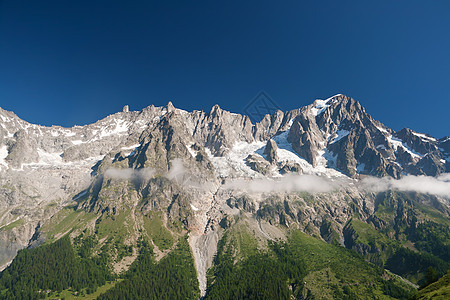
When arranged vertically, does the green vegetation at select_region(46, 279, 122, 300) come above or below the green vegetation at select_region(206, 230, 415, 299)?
above

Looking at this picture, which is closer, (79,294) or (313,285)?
(313,285)

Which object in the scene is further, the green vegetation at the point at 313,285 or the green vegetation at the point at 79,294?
the green vegetation at the point at 79,294

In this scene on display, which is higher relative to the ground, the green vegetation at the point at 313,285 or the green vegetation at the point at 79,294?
the green vegetation at the point at 79,294

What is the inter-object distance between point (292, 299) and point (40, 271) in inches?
8114

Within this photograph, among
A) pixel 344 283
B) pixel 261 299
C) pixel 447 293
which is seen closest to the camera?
pixel 447 293

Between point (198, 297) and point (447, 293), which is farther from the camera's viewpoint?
point (198, 297)

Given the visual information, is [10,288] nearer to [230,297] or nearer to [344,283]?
[230,297]

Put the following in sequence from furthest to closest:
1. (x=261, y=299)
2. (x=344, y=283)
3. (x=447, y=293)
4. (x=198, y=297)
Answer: (x=198, y=297) → (x=344, y=283) → (x=261, y=299) → (x=447, y=293)

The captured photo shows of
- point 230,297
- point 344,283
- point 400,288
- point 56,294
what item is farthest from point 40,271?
point 400,288

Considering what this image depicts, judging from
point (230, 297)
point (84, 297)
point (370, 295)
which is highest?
point (84, 297)

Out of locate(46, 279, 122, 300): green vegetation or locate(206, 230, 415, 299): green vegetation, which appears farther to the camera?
locate(46, 279, 122, 300): green vegetation

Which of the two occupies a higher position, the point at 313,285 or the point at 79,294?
the point at 79,294

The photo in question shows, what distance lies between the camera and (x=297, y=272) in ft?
647

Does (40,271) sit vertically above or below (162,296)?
above
